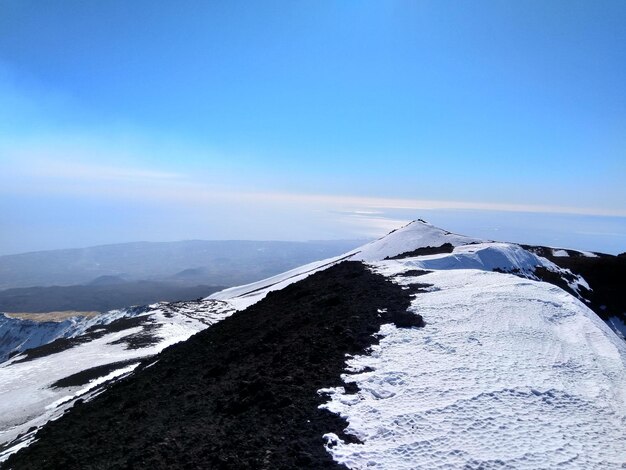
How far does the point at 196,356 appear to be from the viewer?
1630 cm

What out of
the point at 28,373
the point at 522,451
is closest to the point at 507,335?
the point at 522,451

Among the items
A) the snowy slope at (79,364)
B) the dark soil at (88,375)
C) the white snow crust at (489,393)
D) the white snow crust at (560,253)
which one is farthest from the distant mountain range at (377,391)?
the white snow crust at (560,253)

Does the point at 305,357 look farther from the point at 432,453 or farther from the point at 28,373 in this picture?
the point at 28,373

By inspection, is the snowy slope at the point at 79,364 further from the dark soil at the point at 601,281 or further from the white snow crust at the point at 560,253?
the white snow crust at the point at 560,253

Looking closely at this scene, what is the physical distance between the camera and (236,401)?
10430mm

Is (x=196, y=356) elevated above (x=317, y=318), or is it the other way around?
(x=317, y=318)

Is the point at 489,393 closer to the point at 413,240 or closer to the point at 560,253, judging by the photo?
the point at 413,240

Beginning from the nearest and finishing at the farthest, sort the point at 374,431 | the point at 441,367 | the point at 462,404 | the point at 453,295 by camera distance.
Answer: the point at 374,431, the point at 462,404, the point at 441,367, the point at 453,295

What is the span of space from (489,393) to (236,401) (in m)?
7.06

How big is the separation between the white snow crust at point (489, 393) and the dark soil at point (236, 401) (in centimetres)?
72

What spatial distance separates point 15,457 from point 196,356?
666 centimetres

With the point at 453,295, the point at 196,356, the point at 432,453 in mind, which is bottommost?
the point at 196,356

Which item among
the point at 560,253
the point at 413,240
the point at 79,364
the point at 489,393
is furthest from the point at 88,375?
the point at 560,253

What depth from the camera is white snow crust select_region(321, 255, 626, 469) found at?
775 centimetres
